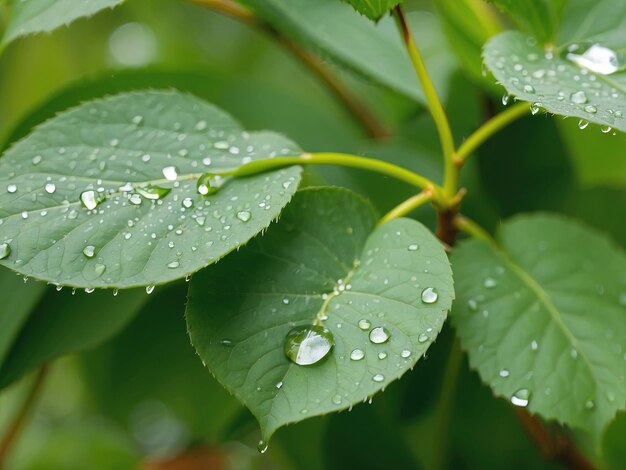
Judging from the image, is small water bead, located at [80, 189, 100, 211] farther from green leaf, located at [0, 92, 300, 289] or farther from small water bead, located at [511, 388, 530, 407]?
small water bead, located at [511, 388, 530, 407]

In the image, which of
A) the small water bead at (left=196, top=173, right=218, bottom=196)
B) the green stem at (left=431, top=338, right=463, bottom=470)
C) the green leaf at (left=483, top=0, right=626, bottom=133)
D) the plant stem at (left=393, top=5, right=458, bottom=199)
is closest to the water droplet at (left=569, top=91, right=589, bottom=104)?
the green leaf at (left=483, top=0, right=626, bottom=133)

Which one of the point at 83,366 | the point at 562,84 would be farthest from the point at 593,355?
the point at 83,366

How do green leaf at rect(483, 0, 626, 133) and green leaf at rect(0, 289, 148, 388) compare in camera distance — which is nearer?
green leaf at rect(483, 0, 626, 133)

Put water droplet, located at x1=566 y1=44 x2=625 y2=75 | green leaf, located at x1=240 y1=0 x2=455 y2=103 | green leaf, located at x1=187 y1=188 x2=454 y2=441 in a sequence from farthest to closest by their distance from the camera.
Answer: green leaf, located at x1=240 y1=0 x2=455 y2=103 < water droplet, located at x1=566 y1=44 x2=625 y2=75 < green leaf, located at x1=187 y1=188 x2=454 y2=441

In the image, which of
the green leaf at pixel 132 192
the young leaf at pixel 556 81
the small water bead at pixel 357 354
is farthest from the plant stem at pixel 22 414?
the young leaf at pixel 556 81

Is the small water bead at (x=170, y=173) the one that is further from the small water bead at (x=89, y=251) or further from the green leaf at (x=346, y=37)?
the green leaf at (x=346, y=37)

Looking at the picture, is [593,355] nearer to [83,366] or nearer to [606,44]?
[606,44]
